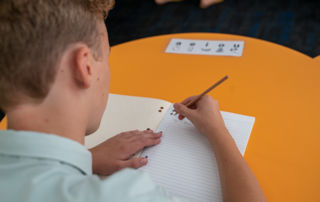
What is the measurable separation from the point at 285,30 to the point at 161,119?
1.65 m

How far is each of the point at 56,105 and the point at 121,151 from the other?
0.25m

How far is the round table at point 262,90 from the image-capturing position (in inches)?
24.4

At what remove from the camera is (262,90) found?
0.83 meters

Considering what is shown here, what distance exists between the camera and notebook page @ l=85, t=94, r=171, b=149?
0.78m

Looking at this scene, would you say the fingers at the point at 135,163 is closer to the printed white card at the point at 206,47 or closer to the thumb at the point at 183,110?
the thumb at the point at 183,110

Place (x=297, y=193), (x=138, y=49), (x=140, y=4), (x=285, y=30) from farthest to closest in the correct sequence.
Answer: (x=140, y=4) < (x=285, y=30) < (x=138, y=49) < (x=297, y=193)

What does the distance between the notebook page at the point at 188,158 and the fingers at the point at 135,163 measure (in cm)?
1

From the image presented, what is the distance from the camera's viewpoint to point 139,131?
74 cm

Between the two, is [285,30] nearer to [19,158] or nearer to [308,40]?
[308,40]

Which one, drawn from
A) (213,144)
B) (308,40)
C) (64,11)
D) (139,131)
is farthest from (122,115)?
(308,40)

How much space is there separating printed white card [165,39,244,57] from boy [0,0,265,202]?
50 cm

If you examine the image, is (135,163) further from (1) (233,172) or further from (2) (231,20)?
(2) (231,20)

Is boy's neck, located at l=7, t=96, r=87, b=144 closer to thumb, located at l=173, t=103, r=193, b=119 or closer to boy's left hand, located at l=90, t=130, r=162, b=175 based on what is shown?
boy's left hand, located at l=90, t=130, r=162, b=175

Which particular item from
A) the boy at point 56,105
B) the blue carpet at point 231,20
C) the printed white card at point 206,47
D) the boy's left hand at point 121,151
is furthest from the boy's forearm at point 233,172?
the blue carpet at point 231,20
